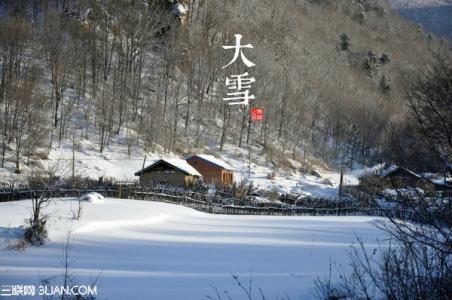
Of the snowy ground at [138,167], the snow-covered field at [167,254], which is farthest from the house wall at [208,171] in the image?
the snow-covered field at [167,254]

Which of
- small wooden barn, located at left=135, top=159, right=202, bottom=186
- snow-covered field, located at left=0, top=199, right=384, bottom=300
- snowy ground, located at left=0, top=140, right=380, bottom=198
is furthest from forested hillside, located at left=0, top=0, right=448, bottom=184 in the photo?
snow-covered field, located at left=0, top=199, right=384, bottom=300

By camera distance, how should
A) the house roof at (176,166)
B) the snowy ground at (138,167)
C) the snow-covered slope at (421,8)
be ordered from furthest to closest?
1. the snow-covered slope at (421,8)
2. the house roof at (176,166)
3. the snowy ground at (138,167)

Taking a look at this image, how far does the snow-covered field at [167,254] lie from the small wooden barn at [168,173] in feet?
47.9

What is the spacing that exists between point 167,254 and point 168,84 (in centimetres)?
4140

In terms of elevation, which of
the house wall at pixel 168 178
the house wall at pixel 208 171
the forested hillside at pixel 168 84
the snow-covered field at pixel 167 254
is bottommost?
the snow-covered field at pixel 167 254

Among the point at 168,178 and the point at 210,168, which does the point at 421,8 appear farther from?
the point at 168,178

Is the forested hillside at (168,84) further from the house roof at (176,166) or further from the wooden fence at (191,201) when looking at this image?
the wooden fence at (191,201)

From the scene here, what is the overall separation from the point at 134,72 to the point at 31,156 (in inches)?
715

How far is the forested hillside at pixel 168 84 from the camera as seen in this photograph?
1513 inches

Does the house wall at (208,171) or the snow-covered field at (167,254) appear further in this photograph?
the house wall at (208,171)

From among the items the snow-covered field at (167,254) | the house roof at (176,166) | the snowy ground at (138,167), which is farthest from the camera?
the house roof at (176,166)

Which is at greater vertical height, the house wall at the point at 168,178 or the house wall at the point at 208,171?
the house wall at the point at 208,171

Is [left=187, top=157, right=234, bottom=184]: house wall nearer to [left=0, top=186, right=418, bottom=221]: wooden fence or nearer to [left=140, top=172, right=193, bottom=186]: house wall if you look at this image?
[left=140, top=172, right=193, bottom=186]: house wall

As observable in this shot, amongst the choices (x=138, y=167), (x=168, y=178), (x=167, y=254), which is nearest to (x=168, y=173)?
(x=168, y=178)
